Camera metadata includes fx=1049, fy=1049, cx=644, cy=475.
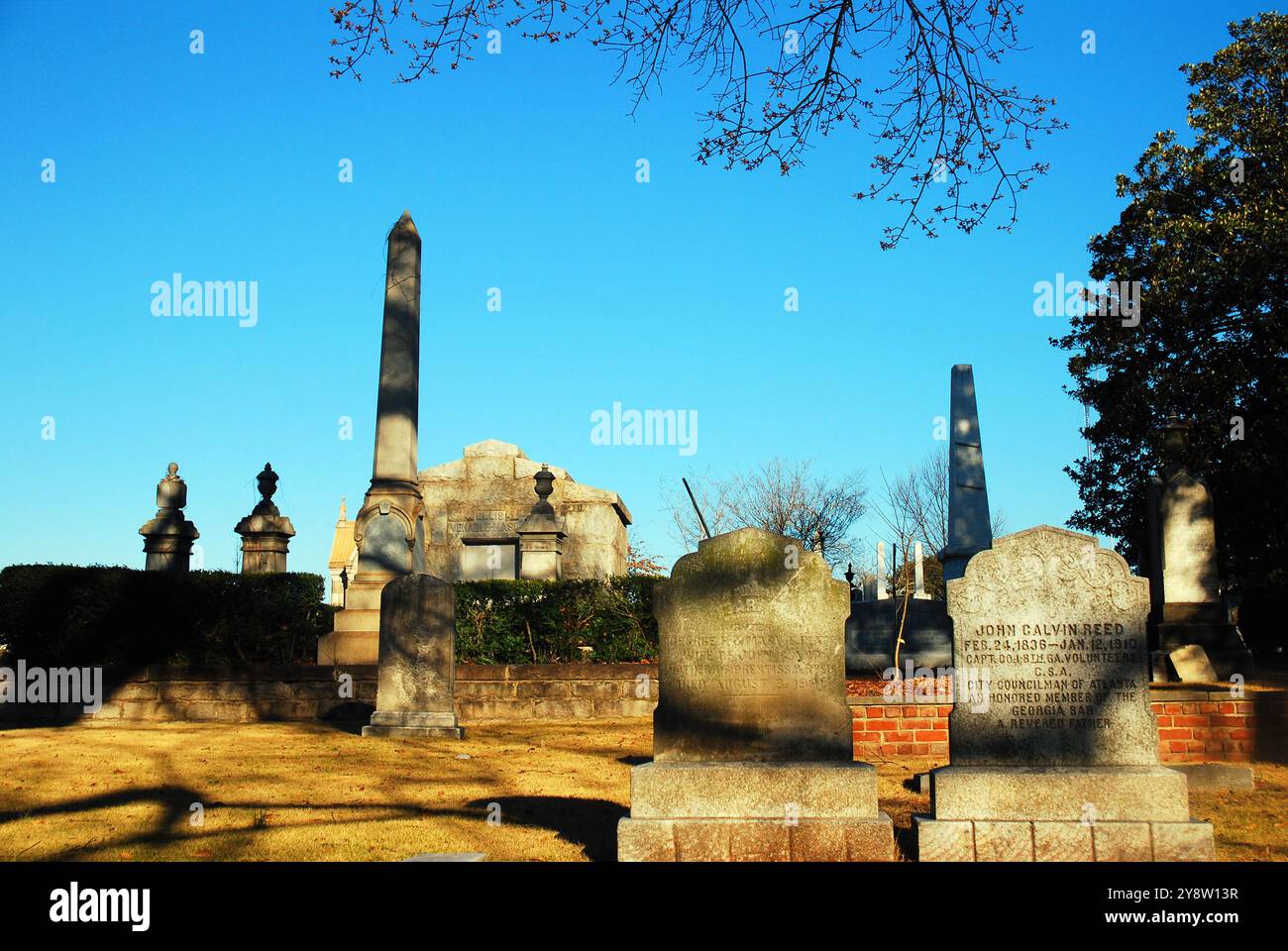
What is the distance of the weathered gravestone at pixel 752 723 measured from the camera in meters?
5.95

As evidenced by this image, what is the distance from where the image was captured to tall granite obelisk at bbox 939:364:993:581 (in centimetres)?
1783

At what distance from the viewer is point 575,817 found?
7.48 meters

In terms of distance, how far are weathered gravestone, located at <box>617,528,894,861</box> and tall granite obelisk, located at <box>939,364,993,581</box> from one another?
12042 mm

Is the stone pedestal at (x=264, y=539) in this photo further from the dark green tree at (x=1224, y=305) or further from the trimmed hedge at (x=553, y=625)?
the dark green tree at (x=1224, y=305)

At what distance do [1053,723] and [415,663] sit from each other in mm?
7604

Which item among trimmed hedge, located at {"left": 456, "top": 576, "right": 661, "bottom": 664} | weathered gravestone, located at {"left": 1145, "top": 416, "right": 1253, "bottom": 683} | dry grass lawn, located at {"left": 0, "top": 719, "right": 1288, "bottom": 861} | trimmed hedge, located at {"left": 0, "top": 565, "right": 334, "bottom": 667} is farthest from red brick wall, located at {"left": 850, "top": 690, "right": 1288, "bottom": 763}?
trimmed hedge, located at {"left": 0, "top": 565, "right": 334, "bottom": 667}

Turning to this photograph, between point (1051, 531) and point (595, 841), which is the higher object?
point (1051, 531)

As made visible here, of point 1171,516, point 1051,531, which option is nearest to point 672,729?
point 1051,531

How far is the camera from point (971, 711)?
250 inches

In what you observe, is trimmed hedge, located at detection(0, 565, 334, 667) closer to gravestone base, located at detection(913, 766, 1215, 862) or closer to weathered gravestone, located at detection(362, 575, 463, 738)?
weathered gravestone, located at detection(362, 575, 463, 738)

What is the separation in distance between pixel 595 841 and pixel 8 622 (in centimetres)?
1082

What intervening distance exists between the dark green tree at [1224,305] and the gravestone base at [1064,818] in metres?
18.5

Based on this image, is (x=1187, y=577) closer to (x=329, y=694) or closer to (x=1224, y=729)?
(x=1224, y=729)

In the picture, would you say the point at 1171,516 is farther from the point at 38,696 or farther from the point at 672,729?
the point at 38,696
